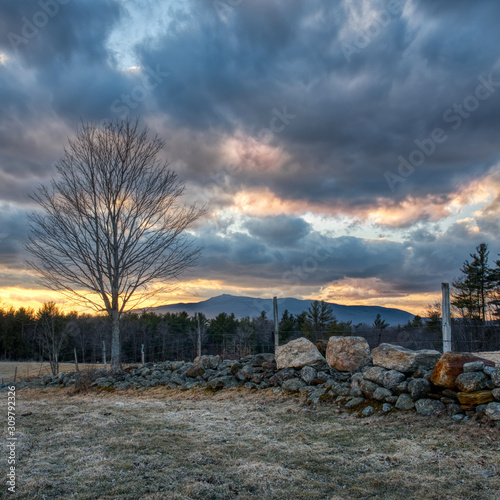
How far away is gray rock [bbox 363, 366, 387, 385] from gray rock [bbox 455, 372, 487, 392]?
4.44 ft

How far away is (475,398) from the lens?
5.82 m

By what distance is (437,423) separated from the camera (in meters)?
5.77

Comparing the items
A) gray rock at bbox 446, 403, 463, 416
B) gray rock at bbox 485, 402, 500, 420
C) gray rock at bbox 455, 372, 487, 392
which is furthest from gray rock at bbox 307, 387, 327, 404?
gray rock at bbox 485, 402, 500, 420

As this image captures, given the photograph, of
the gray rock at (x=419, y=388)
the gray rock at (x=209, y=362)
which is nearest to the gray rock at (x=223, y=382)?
the gray rock at (x=209, y=362)

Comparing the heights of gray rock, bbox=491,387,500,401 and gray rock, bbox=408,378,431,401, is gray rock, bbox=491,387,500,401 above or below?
above

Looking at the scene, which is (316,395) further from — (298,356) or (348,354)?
(298,356)

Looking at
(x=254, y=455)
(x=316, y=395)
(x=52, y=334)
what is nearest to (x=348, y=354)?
(x=316, y=395)

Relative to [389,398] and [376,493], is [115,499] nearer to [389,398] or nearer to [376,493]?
[376,493]

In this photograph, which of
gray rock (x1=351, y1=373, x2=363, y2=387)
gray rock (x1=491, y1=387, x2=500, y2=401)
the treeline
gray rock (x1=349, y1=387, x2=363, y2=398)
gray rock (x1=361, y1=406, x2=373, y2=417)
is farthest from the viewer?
the treeline

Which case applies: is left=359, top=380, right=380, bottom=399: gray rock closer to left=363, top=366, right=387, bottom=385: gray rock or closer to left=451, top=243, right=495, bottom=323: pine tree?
left=363, top=366, right=387, bottom=385: gray rock

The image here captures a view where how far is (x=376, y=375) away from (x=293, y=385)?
6.94 ft

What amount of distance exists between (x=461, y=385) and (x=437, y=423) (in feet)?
2.41

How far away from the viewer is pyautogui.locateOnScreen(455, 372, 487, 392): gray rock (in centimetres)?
591

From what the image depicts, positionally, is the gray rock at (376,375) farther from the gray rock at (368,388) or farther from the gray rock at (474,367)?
the gray rock at (474,367)
